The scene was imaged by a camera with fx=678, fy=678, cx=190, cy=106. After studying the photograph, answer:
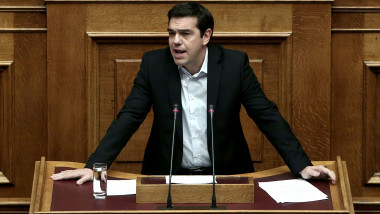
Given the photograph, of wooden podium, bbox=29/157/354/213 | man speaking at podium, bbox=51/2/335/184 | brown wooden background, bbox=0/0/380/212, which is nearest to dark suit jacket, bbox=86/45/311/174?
man speaking at podium, bbox=51/2/335/184

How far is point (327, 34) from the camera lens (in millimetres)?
3693

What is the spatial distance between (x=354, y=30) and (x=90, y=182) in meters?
1.85

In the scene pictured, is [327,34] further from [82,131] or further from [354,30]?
[82,131]

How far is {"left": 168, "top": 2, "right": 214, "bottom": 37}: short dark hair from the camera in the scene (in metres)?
2.93

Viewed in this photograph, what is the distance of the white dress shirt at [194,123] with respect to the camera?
120 inches

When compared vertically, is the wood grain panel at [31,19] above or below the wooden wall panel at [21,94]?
above

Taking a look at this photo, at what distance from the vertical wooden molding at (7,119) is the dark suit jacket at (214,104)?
3.20 feet

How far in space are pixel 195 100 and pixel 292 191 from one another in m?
0.78

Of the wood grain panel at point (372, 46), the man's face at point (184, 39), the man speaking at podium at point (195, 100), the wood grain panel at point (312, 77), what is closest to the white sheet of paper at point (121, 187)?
the man speaking at podium at point (195, 100)

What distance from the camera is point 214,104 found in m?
3.03

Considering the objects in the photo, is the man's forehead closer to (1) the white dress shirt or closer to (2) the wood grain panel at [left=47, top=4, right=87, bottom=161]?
(1) the white dress shirt

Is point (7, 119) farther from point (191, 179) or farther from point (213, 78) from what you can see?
point (191, 179)

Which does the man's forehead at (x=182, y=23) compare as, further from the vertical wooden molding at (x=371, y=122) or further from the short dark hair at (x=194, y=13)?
the vertical wooden molding at (x=371, y=122)

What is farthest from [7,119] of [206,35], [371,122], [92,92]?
[371,122]
